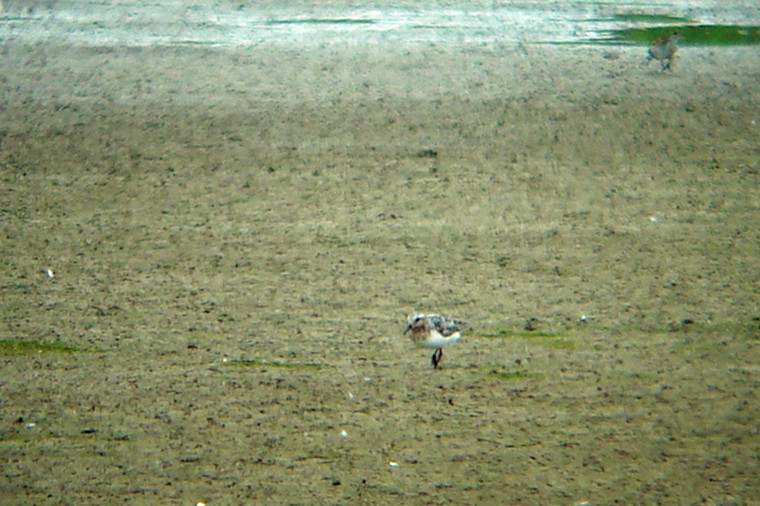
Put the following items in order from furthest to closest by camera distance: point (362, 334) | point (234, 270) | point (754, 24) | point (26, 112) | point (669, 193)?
1. point (754, 24)
2. point (26, 112)
3. point (669, 193)
4. point (234, 270)
5. point (362, 334)

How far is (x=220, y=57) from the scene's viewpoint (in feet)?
25.9

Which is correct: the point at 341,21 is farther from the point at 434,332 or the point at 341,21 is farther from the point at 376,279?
the point at 434,332

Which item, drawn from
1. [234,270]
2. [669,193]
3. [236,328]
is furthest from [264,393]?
[669,193]

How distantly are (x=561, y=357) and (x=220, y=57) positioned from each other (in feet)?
15.0

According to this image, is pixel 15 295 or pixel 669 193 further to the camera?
pixel 669 193

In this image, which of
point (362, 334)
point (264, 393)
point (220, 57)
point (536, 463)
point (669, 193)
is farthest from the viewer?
point (220, 57)

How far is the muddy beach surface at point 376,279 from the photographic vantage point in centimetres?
368

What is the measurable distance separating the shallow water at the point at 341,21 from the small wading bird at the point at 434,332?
430 centimetres

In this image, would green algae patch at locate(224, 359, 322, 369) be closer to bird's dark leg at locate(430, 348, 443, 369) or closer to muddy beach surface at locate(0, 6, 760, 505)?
muddy beach surface at locate(0, 6, 760, 505)

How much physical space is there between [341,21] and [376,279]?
14.9 ft

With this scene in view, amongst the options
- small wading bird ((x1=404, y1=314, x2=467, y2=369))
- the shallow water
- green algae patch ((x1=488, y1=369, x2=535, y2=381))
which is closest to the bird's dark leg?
small wading bird ((x1=404, y1=314, x2=467, y2=369))

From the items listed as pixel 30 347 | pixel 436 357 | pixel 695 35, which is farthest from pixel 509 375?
pixel 695 35

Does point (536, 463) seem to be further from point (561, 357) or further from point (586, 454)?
point (561, 357)

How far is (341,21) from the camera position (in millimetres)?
8891
